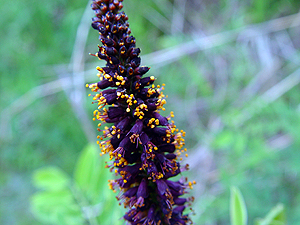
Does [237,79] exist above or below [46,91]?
below

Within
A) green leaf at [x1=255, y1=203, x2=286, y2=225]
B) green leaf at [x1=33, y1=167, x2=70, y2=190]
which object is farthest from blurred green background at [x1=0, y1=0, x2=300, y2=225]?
green leaf at [x1=255, y1=203, x2=286, y2=225]

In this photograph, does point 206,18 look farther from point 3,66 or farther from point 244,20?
point 3,66

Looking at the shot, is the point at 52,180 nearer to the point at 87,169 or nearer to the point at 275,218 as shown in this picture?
the point at 87,169

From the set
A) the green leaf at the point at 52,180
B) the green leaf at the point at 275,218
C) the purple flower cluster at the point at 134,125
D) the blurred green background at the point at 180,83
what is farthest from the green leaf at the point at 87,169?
the green leaf at the point at 275,218

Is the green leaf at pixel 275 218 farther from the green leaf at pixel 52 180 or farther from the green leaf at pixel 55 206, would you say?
the green leaf at pixel 52 180

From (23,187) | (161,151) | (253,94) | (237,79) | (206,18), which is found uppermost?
(206,18)

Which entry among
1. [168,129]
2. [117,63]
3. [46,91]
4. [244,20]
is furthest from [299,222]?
[46,91]

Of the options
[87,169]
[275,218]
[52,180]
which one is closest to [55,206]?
[52,180]
